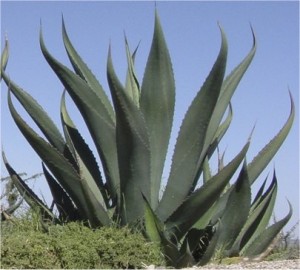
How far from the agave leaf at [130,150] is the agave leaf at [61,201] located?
0.65 meters

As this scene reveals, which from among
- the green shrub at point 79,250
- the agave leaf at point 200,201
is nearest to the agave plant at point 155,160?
the agave leaf at point 200,201

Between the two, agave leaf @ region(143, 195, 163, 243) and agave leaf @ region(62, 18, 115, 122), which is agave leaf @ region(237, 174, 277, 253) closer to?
agave leaf @ region(143, 195, 163, 243)

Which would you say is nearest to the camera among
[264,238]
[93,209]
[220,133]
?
[93,209]

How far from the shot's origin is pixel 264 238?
612cm

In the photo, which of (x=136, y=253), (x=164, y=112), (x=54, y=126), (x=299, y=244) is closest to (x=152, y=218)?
(x=136, y=253)

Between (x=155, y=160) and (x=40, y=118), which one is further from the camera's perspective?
(x=40, y=118)

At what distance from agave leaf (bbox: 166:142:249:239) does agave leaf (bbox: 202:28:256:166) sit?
0.47 m

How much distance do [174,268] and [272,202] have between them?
1.25 meters

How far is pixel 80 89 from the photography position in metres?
5.70

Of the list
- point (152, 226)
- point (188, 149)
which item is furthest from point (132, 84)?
point (152, 226)

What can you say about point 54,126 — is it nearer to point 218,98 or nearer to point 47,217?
point 47,217

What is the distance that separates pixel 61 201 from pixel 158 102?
125 centimetres

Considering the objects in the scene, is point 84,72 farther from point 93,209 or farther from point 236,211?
point 236,211

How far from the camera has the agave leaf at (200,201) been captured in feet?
17.8
